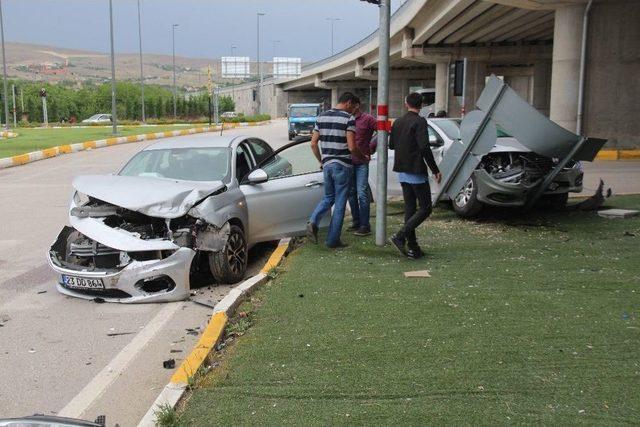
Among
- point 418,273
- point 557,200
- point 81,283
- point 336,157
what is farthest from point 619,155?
point 81,283

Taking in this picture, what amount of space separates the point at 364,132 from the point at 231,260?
2.50m

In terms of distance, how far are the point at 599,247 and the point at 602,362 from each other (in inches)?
151

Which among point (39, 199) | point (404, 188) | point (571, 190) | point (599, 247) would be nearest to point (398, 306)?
point (404, 188)

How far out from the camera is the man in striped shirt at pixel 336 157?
7.59 metres

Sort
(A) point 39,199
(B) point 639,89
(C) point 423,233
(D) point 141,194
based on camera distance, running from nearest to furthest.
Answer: (D) point 141,194
(C) point 423,233
(A) point 39,199
(B) point 639,89

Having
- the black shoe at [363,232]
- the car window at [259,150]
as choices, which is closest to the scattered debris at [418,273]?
the black shoe at [363,232]

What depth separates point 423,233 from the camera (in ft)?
29.1

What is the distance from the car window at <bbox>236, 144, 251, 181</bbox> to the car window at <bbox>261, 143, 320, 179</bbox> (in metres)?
0.22

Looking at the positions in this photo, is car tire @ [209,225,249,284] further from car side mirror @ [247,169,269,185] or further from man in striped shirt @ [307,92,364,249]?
man in striped shirt @ [307,92,364,249]

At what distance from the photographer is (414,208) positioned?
23.6 feet

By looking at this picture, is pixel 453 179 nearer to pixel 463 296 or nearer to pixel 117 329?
pixel 463 296

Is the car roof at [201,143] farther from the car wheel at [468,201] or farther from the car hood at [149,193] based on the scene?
the car wheel at [468,201]

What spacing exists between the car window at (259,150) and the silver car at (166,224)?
1.56 ft

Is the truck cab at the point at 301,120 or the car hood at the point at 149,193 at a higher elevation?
the truck cab at the point at 301,120
